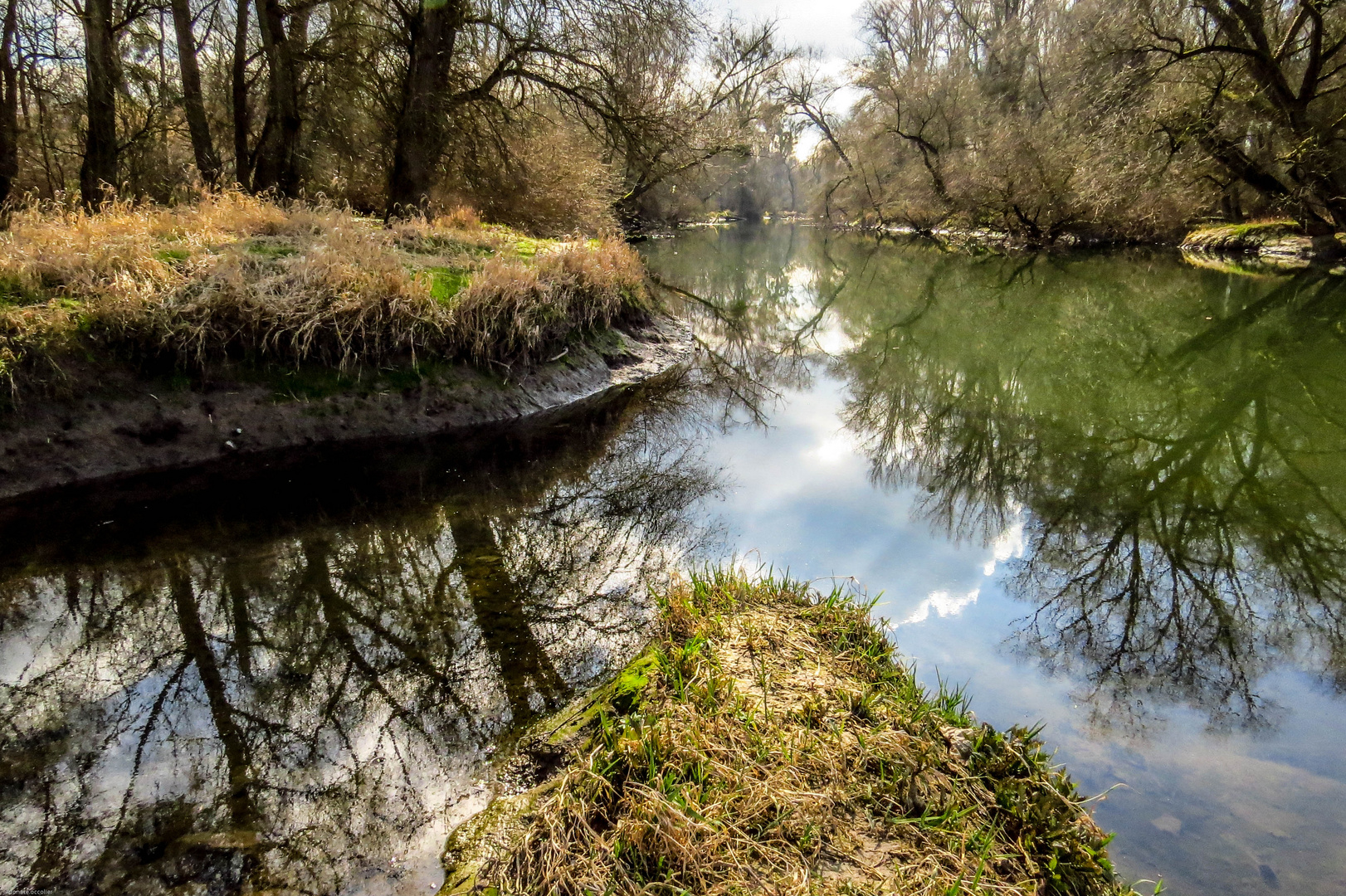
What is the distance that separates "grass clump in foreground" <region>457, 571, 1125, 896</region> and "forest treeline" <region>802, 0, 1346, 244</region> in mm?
19683

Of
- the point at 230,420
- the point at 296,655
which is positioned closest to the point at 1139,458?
the point at 296,655

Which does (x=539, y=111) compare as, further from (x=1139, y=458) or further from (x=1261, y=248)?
(x=1261, y=248)

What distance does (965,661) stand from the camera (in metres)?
3.77

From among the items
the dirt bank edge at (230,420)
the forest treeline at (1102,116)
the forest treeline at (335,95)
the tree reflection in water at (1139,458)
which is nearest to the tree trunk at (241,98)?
the forest treeline at (335,95)

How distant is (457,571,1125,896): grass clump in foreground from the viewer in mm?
2047

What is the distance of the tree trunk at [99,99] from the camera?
9875mm

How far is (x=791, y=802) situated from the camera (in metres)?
2.22

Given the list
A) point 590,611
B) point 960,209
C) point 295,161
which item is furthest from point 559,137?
point 960,209

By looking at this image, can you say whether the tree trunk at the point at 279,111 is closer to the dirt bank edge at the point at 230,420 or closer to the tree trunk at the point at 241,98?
the tree trunk at the point at 241,98

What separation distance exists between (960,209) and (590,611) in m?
33.6

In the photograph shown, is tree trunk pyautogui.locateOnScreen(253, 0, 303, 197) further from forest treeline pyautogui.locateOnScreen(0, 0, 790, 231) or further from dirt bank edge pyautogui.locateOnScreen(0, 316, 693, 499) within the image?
dirt bank edge pyautogui.locateOnScreen(0, 316, 693, 499)

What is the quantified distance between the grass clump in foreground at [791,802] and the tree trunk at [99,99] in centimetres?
1142

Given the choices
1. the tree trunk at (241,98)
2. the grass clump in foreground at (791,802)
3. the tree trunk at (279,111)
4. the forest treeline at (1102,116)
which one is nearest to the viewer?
the grass clump in foreground at (791,802)

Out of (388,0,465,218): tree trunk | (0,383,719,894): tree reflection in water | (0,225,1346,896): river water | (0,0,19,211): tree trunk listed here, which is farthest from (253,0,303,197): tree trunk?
(0,383,719,894): tree reflection in water
